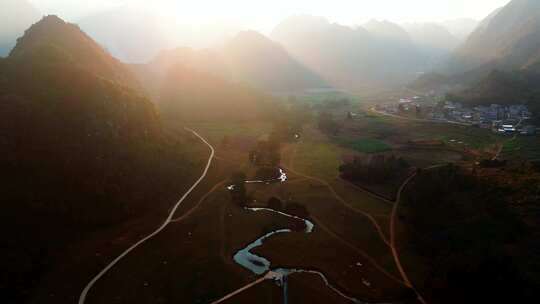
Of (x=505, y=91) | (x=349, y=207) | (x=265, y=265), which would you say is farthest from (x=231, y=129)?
(x=505, y=91)

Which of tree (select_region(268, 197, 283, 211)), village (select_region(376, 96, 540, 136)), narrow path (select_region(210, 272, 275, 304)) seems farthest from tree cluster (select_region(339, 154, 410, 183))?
village (select_region(376, 96, 540, 136))

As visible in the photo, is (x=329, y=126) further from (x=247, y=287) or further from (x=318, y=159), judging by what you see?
(x=247, y=287)

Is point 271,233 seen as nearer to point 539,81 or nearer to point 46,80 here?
point 46,80

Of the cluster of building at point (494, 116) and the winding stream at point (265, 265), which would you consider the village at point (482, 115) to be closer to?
the cluster of building at point (494, 116)

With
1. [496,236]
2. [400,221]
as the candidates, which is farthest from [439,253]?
[400,221]

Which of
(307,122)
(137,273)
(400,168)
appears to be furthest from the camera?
(307,122)
